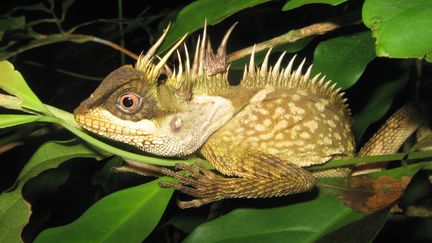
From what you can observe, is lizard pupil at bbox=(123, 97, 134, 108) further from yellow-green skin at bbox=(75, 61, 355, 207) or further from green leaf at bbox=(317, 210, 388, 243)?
green leaf at bbox=(317, 210, 388, 243)

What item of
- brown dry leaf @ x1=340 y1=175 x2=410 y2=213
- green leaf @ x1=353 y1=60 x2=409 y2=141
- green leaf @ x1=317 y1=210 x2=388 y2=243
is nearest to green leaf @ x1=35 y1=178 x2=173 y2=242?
green leaf @ x1=317 y1=210 x2=388 y2=243

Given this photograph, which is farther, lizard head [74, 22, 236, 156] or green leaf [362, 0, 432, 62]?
lizard head [74, 22, 236, 156]

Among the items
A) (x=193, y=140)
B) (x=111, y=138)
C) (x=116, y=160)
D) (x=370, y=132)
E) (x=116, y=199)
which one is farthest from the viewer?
(x=370, y=132)

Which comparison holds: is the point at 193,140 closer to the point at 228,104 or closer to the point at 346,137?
the point at 228,104

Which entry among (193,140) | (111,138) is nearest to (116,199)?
Result: (111,138)

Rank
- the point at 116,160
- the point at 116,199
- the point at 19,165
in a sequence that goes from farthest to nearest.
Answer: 1. the point at 19,165
2. the point at 116,160
3. the point at 116,199

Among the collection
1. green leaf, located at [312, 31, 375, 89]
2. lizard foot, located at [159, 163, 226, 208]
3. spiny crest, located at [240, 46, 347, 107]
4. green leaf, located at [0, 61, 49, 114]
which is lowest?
lizard foot, located at [159, 163, 226, 208]

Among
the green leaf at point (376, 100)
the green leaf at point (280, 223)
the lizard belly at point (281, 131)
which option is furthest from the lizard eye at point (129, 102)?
the green leaf at point (376, 100)
